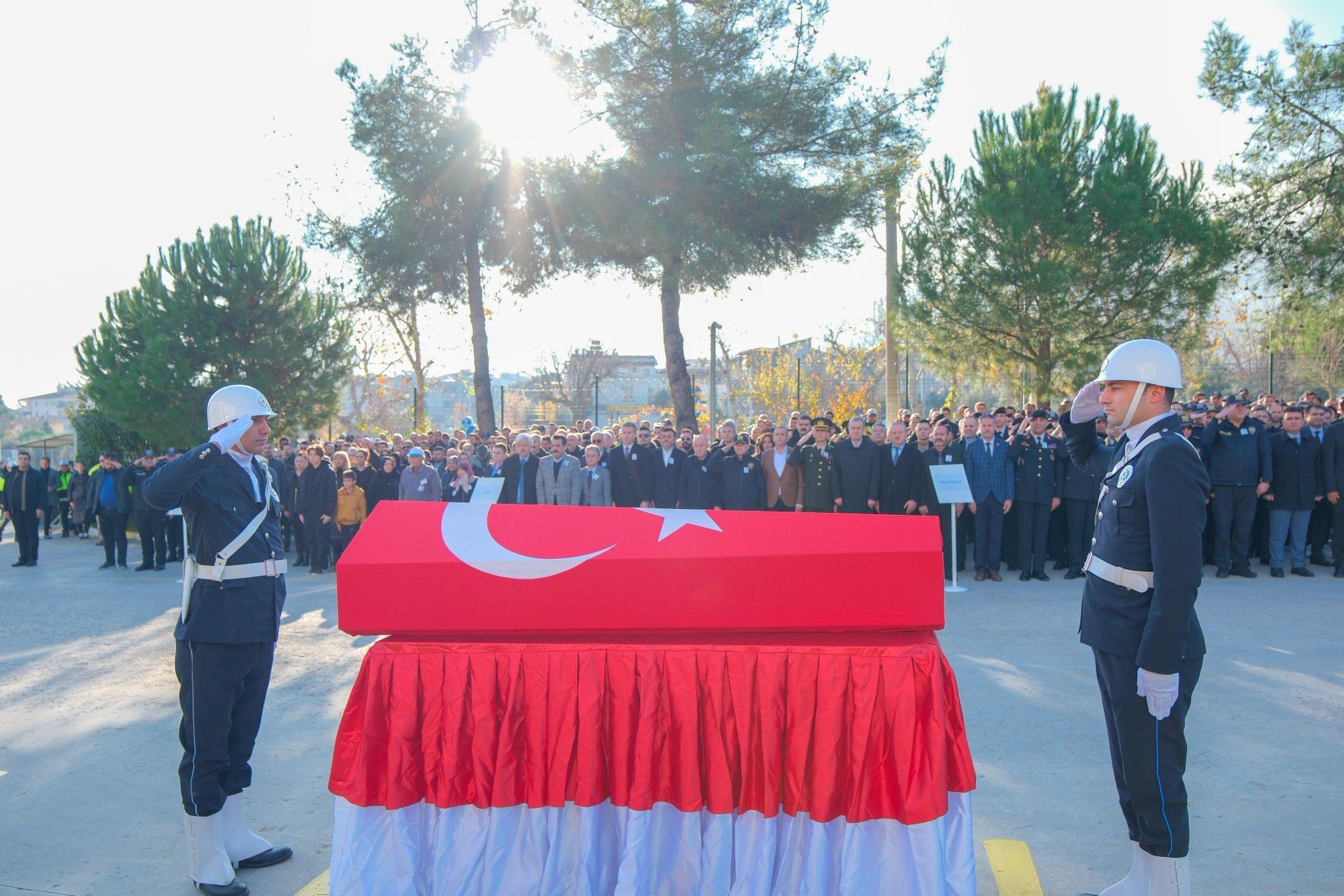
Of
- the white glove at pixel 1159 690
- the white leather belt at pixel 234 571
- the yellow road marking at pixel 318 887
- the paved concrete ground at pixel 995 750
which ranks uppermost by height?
the white leather belt at pixel 234 571

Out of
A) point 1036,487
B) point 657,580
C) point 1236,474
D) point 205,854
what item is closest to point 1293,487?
point 1236,474

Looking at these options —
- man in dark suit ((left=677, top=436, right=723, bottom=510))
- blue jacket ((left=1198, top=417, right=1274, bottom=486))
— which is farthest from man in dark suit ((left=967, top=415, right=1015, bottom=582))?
man in dark suit ((left=677, top=436, right=723, bottom=510))

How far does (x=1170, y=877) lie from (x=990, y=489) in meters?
8.28

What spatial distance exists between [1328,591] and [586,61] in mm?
14958

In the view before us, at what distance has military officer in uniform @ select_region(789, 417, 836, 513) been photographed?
463 inches

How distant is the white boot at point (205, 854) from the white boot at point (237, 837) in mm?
166

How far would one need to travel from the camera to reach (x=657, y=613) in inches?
134

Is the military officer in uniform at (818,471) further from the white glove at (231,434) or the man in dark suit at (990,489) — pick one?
the white glove at (231,434)

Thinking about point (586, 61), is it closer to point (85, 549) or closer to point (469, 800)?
point (85, 549)

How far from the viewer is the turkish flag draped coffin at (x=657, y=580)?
10.8 feet

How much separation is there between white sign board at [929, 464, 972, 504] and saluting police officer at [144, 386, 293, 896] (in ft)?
26.1

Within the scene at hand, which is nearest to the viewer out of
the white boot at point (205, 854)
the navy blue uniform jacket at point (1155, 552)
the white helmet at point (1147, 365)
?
the navy blue uniform jacket at point (1155, 552)

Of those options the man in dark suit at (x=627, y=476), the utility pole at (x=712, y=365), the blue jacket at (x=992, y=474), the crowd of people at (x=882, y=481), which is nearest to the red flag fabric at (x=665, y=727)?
the crowd of people at (x=882, y=481)

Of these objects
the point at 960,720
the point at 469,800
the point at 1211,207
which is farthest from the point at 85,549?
the point at 1211,207
